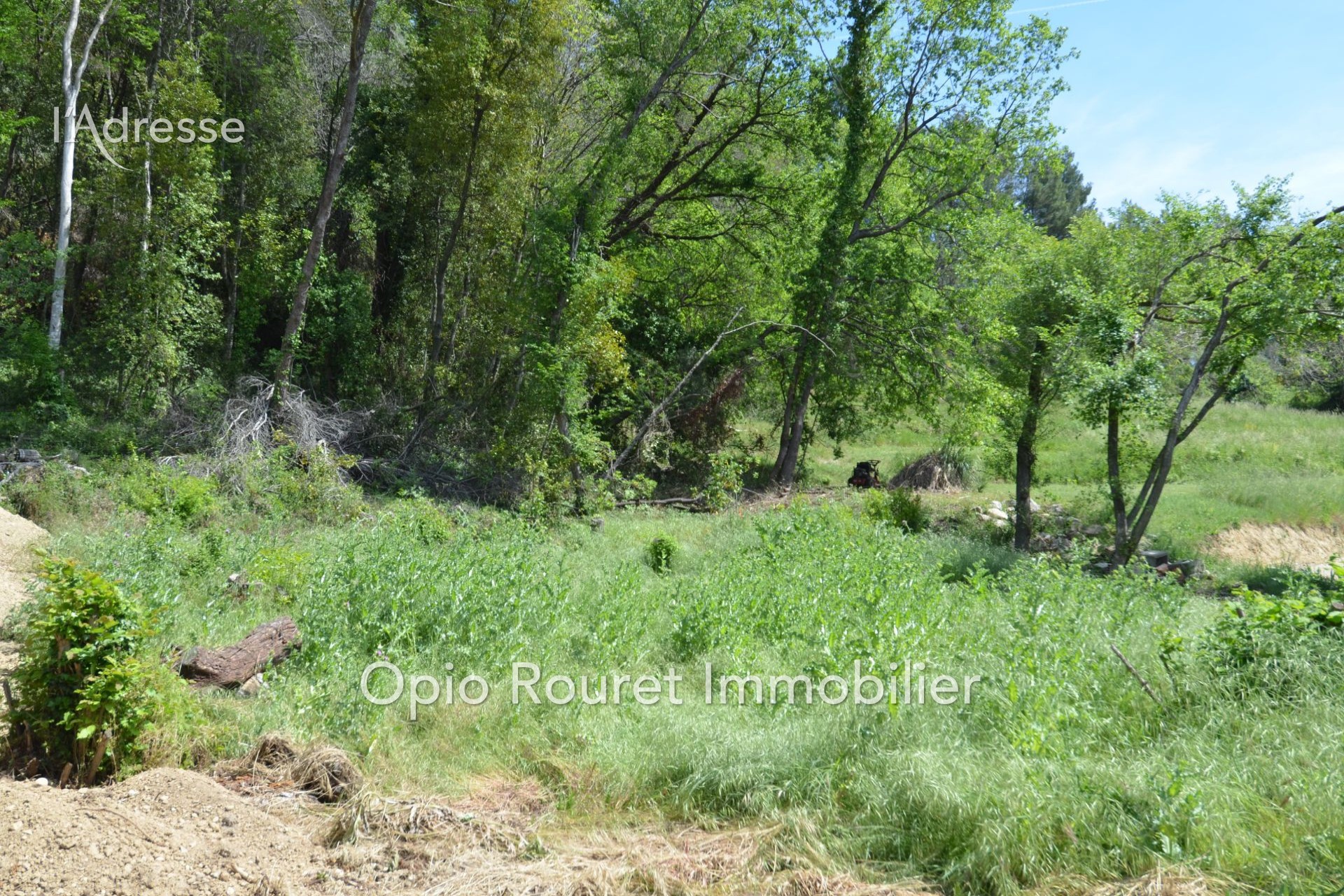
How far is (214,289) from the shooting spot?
715 inches

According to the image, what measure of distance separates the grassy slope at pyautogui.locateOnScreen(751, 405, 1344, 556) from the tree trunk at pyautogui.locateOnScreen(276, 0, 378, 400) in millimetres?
12170

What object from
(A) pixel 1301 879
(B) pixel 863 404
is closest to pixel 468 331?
(B) pixel 863 404

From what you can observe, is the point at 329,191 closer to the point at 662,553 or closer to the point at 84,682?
the point at 662,553

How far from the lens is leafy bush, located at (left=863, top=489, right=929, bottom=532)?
15.0 m

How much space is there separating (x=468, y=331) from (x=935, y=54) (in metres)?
11.1

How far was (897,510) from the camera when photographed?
15266 mm

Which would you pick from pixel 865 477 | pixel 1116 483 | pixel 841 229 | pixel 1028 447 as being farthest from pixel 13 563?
pixel 865 477

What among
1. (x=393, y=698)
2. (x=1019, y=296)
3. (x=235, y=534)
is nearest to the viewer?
(x=393, y=698)

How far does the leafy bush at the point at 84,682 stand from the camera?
4.49 metres

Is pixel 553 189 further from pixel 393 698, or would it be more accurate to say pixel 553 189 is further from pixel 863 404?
pixel 393 698

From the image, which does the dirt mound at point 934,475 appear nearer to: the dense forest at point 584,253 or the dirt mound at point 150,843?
the dense forest at point 584,253

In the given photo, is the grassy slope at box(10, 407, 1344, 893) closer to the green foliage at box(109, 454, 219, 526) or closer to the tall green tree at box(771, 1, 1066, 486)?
the green foliage at box(109, 454, 219, 526)

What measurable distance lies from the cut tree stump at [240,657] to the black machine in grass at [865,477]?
1467 cm

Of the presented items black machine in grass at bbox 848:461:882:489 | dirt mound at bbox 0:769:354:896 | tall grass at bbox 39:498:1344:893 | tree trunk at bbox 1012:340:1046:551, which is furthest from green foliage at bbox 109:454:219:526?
black machine in grass at bbox 848:461:882:489
